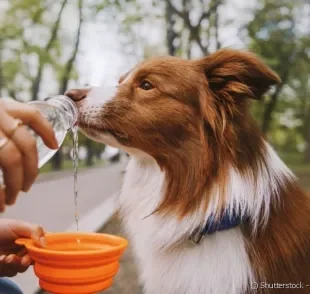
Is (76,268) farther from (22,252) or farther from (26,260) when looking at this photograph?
(22,252)

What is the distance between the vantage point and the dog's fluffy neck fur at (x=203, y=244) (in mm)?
2354

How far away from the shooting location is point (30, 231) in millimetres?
1813

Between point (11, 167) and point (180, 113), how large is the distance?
1.61 m

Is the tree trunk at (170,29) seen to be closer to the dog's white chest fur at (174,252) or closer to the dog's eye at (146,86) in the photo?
the dog's eye at (146,86)

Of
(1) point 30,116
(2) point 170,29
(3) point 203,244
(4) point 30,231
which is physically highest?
(1) point 30,116

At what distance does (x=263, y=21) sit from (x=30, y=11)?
894cm

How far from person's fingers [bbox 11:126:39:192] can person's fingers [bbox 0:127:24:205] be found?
0.04 ft

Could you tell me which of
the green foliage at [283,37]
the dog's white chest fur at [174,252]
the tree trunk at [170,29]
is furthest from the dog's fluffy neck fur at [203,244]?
the green foliage at [283,37]

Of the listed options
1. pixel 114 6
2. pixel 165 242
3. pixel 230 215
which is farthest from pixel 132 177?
pixel 114 6

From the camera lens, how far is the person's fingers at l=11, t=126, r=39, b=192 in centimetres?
118

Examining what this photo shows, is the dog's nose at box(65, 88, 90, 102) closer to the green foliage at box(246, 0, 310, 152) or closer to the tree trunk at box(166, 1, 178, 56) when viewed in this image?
the tree trunk at box(166, 1, 178, 56)

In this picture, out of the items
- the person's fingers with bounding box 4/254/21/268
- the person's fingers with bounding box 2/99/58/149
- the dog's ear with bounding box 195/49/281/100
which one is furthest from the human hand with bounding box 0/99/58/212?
the dog's ear with bounding box 195/49/281/100

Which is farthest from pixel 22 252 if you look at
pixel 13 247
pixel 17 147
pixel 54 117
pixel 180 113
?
pixel 180 113

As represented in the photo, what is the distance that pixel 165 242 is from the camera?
2527 mm
